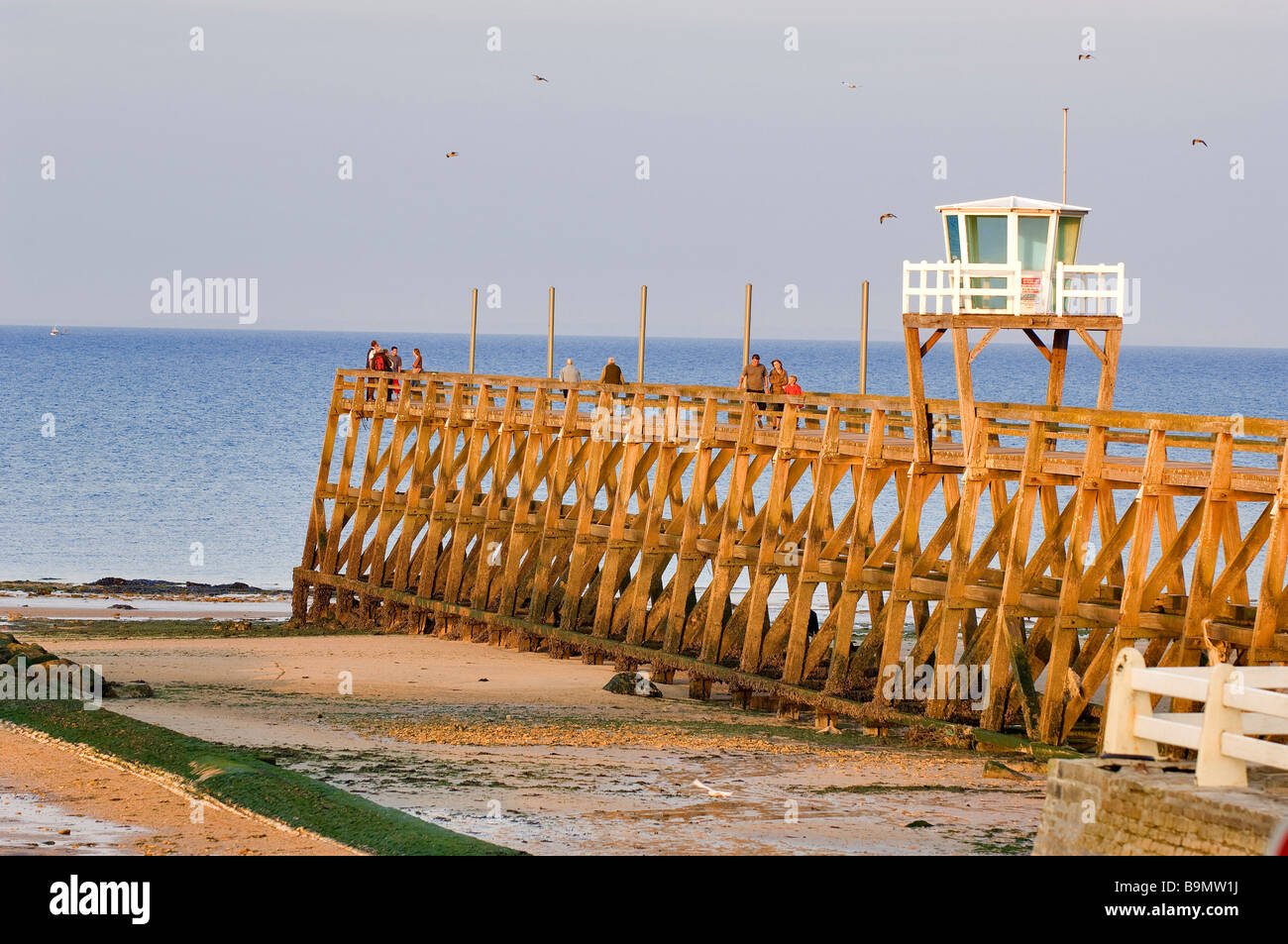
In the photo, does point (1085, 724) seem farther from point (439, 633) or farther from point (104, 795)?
point (439, 633)

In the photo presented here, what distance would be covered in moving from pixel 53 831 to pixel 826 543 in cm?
1006

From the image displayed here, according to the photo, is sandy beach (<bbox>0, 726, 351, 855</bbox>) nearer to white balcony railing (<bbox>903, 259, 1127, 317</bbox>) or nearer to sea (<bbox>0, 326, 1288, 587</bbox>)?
white balcony railing (<bbox>903, 259, 1127, 317</bbox>)

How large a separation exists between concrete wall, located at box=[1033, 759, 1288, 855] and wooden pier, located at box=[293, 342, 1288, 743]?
3.93 meters

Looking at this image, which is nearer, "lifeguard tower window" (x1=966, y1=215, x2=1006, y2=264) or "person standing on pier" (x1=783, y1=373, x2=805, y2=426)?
"lifeguard tower window" (x1=966, y1=215, x2=1006, y2=264)

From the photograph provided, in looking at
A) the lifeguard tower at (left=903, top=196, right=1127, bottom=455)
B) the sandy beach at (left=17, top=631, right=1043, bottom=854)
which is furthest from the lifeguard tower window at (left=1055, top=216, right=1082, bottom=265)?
the sandy beach at (left=17, top=631, right=1043, bottom=854)

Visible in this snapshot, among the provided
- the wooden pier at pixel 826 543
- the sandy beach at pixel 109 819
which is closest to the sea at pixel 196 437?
the wooden pier at pixel 826 543

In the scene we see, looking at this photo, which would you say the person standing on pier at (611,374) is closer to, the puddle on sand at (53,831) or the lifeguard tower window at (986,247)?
the lifeguard tower window at (986,247)

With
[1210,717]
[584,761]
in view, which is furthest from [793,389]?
[1210,717]

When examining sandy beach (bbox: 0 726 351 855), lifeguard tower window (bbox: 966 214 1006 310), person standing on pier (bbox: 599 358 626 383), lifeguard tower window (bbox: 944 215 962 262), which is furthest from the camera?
person standing on pier (bbox: 599 358 626 383)

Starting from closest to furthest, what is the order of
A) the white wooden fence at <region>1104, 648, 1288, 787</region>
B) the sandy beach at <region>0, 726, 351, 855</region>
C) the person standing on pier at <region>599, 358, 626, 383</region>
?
1. the white wooden fence at <region>1104, 648, 1288, 787</region>
2. the sandy beach at <region>0, 726, 351, 855</region>
3. the person standing on pier at <region>599, 358, 626, 383</region>

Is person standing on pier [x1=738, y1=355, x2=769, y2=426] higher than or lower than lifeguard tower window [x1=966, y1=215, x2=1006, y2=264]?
lower

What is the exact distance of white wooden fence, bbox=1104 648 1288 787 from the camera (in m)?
9.72
